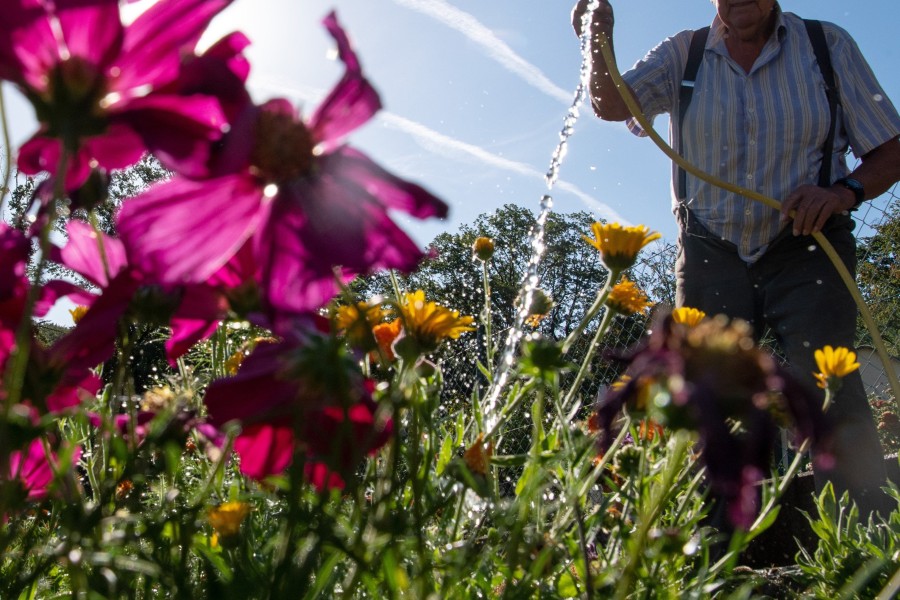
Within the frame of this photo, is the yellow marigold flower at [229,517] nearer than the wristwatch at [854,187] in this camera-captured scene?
Yes

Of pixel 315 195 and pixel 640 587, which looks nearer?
pixel 315 195

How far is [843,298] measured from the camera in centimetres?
199

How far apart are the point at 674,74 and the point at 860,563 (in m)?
1.61

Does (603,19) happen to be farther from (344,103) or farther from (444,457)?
(344,103)

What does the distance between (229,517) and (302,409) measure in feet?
1.32

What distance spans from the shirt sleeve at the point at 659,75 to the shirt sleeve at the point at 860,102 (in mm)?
422

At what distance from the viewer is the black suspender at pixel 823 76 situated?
212 cm

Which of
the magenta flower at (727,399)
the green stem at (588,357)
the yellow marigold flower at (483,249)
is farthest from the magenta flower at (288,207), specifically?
the yellow marigold flower at (483,249)

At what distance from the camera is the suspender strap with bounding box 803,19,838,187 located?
210cm

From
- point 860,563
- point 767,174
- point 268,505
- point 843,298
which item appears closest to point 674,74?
point 767,174

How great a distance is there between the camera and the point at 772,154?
2.16m

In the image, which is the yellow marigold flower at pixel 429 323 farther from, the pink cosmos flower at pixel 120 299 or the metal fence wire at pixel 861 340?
the metal fence wire at pixel 861 340

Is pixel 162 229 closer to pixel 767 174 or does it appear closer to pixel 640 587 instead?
pixel 640 587

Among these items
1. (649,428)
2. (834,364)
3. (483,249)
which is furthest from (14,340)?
(483,249)
